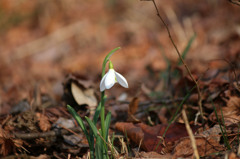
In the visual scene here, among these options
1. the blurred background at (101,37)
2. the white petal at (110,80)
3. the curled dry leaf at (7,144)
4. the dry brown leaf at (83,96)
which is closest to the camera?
the white petal at (110,80)

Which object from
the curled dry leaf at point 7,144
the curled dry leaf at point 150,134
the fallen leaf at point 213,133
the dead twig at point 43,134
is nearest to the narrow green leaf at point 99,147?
the curled dry leaf at point 150,134

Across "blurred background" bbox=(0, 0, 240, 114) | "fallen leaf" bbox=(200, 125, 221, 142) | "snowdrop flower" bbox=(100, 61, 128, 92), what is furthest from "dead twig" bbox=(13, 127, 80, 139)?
"blurred background" bbox=(0, 0, 240, 114)

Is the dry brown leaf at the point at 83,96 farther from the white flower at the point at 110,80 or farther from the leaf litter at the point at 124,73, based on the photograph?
the white flower at the point at 110,80

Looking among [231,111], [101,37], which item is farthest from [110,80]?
[101,37]

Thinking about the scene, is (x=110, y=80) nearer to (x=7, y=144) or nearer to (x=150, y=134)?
(x=150, y=134)

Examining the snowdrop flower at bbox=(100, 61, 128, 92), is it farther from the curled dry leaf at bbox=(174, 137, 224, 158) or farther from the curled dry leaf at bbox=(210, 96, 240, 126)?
the curled dry leaf at bbox=(210, 96, 240, 126)

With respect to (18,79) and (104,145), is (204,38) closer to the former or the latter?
(18,79)
